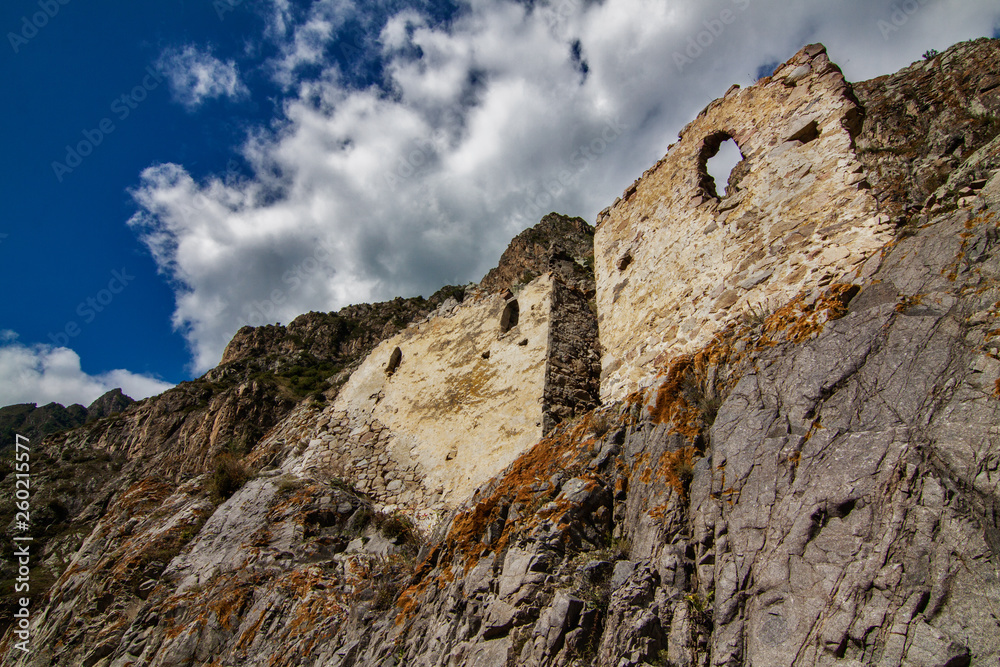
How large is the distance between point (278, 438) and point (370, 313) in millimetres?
17805

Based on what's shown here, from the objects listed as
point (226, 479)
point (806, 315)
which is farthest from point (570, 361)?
point (226, 479)

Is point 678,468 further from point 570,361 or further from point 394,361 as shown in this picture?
point 394,361

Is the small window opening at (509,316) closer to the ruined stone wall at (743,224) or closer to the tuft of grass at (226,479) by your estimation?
the ruined stone wall at (743,224)

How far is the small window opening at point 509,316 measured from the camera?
35.8ft

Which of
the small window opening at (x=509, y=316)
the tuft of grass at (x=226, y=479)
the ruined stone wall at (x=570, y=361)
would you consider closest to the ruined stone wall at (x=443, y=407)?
the small window opening at (x=509, y=316)

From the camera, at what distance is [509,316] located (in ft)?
36.4

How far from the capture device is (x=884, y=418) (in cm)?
390

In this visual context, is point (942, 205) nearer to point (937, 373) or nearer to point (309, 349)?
point (937, 373)

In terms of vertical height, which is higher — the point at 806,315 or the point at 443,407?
the point at 443,407

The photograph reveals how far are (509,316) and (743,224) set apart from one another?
506 centimetres

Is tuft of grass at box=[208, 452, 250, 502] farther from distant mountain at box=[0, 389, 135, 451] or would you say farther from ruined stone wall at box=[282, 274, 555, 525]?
distant mountain at box=[0, 389, 135, 451]


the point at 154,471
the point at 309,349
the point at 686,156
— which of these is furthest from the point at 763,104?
the point at 309,349

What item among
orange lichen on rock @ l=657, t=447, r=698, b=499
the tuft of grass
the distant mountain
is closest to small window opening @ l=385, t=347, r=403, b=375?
the tuft of grass

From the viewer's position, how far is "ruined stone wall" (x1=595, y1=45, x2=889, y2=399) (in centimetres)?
624
